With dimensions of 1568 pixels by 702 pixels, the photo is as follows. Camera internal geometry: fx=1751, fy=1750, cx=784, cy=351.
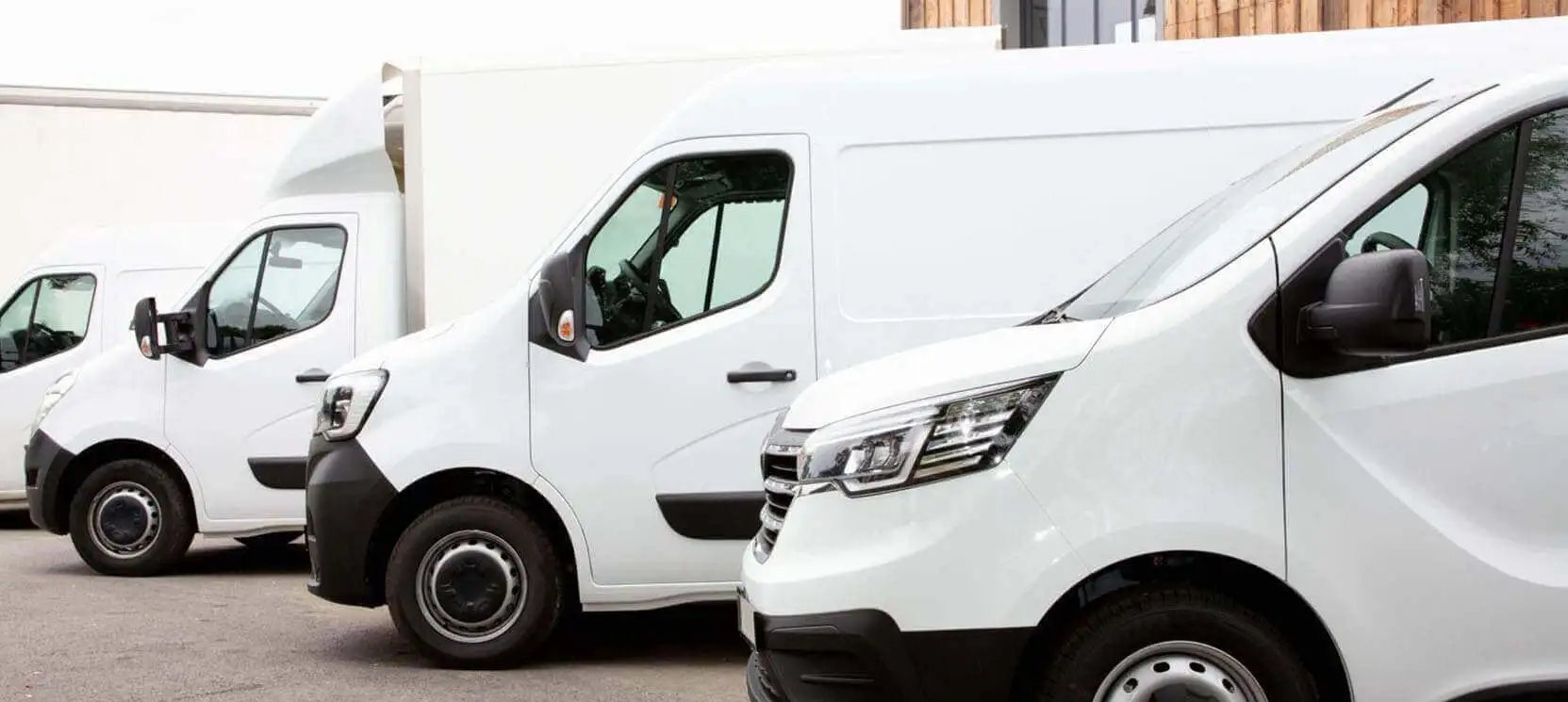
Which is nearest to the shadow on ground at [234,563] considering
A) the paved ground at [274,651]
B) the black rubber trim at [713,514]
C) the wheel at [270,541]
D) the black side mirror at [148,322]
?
the wheel at [270,541]

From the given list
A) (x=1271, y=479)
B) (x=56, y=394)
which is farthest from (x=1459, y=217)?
(x=56, y=394)

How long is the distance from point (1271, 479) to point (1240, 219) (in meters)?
0.72

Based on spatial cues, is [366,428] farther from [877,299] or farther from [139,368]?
[139,368]

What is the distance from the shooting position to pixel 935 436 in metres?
3.94

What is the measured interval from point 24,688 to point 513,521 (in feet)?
6.36

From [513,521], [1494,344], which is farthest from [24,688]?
[1494,344]

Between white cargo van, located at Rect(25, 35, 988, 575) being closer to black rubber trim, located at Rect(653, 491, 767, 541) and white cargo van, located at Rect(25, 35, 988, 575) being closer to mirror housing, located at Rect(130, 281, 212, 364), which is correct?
mirror housing, located at Rect(130, 281, 212, 364)

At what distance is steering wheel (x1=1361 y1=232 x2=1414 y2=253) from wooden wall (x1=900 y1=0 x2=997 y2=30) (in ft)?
36.8

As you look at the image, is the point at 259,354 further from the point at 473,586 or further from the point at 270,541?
the point at 473,586

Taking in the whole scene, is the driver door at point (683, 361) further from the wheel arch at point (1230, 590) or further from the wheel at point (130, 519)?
the wheel at point (130, 519)

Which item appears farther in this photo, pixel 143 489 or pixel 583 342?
pixel 143 489

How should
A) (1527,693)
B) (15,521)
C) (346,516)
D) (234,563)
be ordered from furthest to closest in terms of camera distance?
(15,521) < (234,563) < (346,516) < (1527,693)

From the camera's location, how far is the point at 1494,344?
3805 millimetres

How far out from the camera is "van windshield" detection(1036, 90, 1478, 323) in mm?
4031
